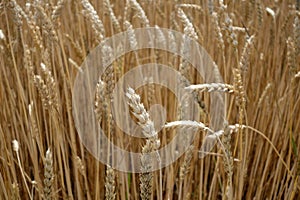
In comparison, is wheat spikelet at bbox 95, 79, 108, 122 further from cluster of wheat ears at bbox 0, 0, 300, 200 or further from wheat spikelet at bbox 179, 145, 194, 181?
wheat spikelet at bbox 179, 145, 194, 181

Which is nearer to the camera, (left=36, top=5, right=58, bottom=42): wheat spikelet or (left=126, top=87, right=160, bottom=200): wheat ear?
(left=126, top=87, right=160, bottom=200): wheat ear

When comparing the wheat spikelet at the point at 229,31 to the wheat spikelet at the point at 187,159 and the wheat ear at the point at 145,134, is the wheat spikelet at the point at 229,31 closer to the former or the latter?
the wheat spikelet at the point at 187,159

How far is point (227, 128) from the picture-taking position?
2.16 ft

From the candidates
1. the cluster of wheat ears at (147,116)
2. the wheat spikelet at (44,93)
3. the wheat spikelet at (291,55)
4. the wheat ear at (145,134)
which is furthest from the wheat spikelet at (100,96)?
the wheat spikelet at (291,55)

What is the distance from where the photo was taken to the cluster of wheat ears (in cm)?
76

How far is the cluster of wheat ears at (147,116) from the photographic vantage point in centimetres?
76

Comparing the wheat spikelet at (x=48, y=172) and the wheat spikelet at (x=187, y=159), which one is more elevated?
the wheat spikelet at (x=48, y=172)

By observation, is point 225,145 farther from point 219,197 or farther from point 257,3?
point 257,3

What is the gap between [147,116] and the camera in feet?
1.62

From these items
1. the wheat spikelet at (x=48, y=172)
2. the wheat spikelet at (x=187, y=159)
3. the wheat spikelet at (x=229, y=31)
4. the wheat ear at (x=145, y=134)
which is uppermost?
the wheat spikelet at (x=229, y=31)

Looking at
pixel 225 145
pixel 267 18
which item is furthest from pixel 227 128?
pixel 267 18

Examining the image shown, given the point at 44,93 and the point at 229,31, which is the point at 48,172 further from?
the point at 229,31

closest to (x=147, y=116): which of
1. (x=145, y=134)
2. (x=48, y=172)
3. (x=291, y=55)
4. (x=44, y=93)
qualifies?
(x=145, y=134)

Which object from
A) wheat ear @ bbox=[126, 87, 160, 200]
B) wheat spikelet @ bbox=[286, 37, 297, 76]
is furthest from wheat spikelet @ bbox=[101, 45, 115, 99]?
wheat spikelet @ bbox=[286, 37, 297, 76]
